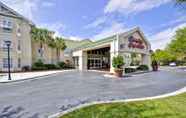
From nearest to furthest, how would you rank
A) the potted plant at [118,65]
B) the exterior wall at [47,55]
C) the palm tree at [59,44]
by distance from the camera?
the potted plant at [118,65], the exterior wall at [47,55], the palm tree at [59,44]

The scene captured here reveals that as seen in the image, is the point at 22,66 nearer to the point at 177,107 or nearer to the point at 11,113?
the point at 11,113

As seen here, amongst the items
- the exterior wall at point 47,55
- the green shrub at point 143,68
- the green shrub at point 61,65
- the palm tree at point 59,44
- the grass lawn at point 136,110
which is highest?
the palm tree at point 59,44

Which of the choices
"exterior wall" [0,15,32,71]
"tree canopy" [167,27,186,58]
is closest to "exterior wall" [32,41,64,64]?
"exterior wall" [0,15,32,71]

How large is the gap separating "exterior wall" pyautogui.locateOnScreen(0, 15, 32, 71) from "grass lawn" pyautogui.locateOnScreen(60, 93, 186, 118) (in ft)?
86.7

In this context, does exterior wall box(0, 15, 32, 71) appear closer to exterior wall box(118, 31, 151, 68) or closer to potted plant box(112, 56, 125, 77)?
exterior wall box(118, 31, 151, 68)

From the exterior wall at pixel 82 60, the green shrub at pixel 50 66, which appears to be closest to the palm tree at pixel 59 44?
the green shrub at pixel 50 66

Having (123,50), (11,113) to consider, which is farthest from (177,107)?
(123,50)

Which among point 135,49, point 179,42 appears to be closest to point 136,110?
point 135,49

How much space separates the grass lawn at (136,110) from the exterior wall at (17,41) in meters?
26.4

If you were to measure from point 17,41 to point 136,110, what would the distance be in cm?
2921

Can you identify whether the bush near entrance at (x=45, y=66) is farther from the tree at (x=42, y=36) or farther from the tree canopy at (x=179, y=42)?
the tree canopy at (x=179, y=42)

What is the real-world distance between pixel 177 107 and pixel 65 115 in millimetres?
4680

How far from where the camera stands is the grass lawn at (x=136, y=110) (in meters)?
6.16

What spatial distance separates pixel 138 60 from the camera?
1216 inches
